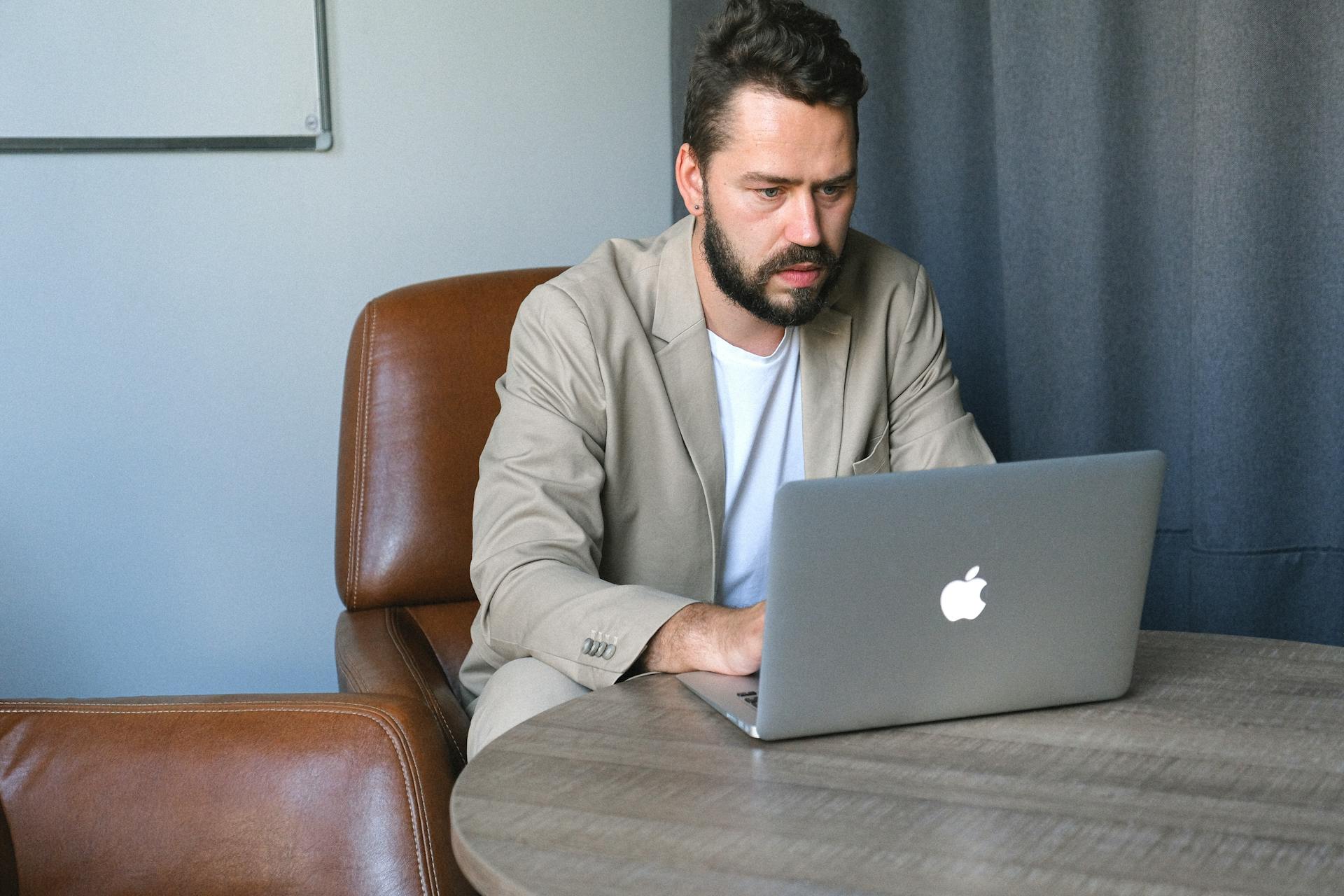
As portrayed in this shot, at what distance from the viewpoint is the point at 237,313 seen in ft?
8.28

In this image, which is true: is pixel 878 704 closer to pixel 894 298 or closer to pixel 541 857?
pixel 541 857

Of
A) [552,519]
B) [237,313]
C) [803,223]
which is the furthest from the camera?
[237,313]

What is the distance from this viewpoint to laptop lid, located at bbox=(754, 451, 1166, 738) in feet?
3.53

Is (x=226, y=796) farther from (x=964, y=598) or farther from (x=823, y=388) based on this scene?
(x=823, y=388)

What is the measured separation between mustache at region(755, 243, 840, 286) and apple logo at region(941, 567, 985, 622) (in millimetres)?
721

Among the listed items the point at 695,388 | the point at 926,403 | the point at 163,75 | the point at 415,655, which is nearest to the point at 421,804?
the point at 415,655

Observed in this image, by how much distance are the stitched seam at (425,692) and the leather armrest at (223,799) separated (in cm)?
23

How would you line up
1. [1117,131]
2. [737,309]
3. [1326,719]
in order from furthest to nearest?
[1117,131]
[737,309]
[1326,719]

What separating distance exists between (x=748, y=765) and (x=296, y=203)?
5.90ft

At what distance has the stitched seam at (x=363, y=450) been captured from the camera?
199 centimetres

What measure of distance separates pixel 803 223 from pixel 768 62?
0.21 m

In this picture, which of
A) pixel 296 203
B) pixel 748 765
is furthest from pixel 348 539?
A: pixel 748 765

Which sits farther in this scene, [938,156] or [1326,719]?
[938,156]

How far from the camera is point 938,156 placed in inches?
101
